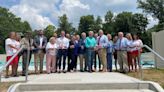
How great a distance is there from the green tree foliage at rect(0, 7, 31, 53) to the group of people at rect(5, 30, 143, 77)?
6490 cm

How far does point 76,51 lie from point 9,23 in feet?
241

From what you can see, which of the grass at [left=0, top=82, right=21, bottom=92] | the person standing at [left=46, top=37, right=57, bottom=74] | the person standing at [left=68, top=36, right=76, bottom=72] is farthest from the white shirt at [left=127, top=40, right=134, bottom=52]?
the grass at [left=0, top=82, right=21, bottom=92]

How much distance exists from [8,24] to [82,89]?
7746 cm

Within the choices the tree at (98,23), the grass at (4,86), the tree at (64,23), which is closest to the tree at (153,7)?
the tree at (98,23)

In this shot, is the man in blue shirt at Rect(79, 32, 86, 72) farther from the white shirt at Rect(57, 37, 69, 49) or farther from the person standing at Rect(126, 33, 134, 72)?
the person standing at Rect(126, 33, 134, 72)

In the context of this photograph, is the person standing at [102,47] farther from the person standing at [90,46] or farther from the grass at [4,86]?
the grass at [4,86]

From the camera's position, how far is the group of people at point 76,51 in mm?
13219

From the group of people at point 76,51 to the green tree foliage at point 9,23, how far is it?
6490cm

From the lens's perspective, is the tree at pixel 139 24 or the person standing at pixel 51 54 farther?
the tree at pixel 139 24

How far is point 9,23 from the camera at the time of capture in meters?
85.1

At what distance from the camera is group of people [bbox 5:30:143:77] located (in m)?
13.2

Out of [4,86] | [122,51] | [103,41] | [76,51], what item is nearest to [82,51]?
[76,51]

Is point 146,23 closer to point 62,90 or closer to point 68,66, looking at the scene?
point 68,66

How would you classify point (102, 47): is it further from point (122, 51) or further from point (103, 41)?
point (122, 51)
